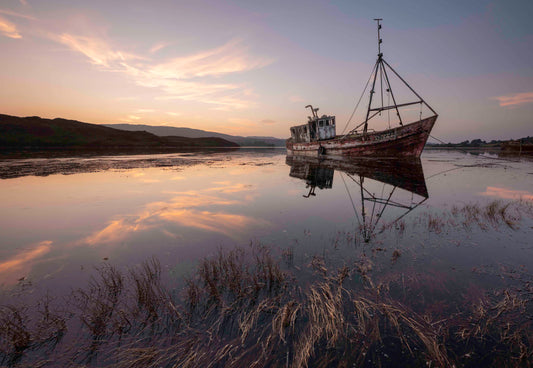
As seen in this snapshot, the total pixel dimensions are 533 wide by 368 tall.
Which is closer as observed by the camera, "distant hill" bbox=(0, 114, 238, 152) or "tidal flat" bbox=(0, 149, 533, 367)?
"tidal flat" bbox=(0, 149, 533, 367)

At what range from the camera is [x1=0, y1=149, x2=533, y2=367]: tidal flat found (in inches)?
114

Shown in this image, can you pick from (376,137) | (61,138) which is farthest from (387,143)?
(61,138)

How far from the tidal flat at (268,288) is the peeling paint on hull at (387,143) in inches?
770

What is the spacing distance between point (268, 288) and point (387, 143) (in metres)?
30.6

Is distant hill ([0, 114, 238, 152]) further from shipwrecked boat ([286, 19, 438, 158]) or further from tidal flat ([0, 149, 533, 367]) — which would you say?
tidal flat ([0, 149, 533, 367])

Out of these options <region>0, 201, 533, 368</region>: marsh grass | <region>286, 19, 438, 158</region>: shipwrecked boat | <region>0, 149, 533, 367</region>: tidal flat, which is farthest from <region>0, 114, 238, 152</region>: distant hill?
<region>0, 201, 533, 368</region>: marsh grass

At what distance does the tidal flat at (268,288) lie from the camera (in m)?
2.90

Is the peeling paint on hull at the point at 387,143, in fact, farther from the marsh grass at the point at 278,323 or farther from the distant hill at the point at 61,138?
the distant hill at the point at 61,138

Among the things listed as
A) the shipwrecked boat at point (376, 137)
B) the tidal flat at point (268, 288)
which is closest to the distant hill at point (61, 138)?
the shipwrecked boat at point (376, 137)

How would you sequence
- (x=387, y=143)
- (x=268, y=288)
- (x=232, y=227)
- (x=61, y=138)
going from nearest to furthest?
(x=268, y=288)
(x=232, y=227)
(x=387, y=143)
(x=61, y=138)

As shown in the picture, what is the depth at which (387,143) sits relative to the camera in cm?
2942

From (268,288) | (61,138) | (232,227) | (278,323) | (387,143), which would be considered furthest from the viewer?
(61,138)

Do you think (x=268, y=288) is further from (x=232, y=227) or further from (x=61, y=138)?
(x=61, y=138)

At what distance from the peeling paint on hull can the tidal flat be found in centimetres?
1955
